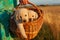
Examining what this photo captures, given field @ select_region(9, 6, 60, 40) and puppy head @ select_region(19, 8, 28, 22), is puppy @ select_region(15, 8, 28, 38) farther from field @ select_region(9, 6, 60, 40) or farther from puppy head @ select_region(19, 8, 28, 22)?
field @ select_region(9, 6, 60, 40)

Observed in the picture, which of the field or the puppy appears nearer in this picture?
the puppy

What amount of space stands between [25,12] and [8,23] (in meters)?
0.27

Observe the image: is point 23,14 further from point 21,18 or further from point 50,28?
point 50,28

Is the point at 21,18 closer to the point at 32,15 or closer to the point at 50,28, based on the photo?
→ the point at 32,15

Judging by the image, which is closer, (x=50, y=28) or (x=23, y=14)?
(x=23, y=14)

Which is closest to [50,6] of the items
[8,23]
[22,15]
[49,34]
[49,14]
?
[49,14]

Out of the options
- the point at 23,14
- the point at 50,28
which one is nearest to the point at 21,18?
the point at 23,14

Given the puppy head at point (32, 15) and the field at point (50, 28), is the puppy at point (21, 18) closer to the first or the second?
the puppy head at point (32, 15)

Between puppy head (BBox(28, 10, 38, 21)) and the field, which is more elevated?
puppy head (BBox(28, 10, 38, 21))

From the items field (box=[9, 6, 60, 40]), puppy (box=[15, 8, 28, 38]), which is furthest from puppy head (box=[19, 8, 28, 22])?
field (box=[9, 6, 60, 40])

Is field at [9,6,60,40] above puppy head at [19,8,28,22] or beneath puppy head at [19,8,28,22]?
beneath

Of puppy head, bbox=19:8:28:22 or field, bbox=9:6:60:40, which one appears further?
field, bbox=9:6:60:40

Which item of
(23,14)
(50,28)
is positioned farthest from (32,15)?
(50,28)

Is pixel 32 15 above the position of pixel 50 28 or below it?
above
